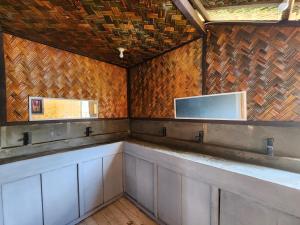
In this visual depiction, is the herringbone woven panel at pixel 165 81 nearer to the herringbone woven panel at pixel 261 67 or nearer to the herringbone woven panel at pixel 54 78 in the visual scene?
the herringbone woven panel at pixel 261 67

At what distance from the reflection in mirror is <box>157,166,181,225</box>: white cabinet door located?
162cm

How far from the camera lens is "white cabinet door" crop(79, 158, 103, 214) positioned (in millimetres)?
2307

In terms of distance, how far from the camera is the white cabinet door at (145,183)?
90.9 inches

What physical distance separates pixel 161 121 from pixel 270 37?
1.82m

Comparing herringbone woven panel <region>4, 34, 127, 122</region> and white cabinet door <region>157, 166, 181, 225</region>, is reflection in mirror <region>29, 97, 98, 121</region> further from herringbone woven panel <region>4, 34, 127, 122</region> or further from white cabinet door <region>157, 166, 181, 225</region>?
white cabinet door <region>157, 166, 181, 225</region>

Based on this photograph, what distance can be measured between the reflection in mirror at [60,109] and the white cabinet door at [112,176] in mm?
866

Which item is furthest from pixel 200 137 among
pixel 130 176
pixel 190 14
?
pixel 190 14

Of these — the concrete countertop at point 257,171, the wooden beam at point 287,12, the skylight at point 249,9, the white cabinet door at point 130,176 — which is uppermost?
the skylight at point 249,9

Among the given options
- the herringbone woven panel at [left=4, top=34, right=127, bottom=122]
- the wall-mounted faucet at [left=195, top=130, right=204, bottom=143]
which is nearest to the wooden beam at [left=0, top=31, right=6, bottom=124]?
the herringbone woven panel at [left=4, top=34, right=127, bottom=122]

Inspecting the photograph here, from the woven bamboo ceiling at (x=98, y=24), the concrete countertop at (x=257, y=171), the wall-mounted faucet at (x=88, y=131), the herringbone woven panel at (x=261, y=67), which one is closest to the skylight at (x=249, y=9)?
the herringbone woven panel at (x=261, y=67)

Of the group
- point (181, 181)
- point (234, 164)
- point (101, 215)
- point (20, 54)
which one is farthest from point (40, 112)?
point (234, 164)

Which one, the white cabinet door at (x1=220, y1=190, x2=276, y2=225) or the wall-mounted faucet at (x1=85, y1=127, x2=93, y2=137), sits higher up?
the wall-mounted faucet at (x1=85, y1=127, x2=93, y2=137)

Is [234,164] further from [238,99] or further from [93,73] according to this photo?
[93,73]

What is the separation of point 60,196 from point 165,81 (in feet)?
7.40
